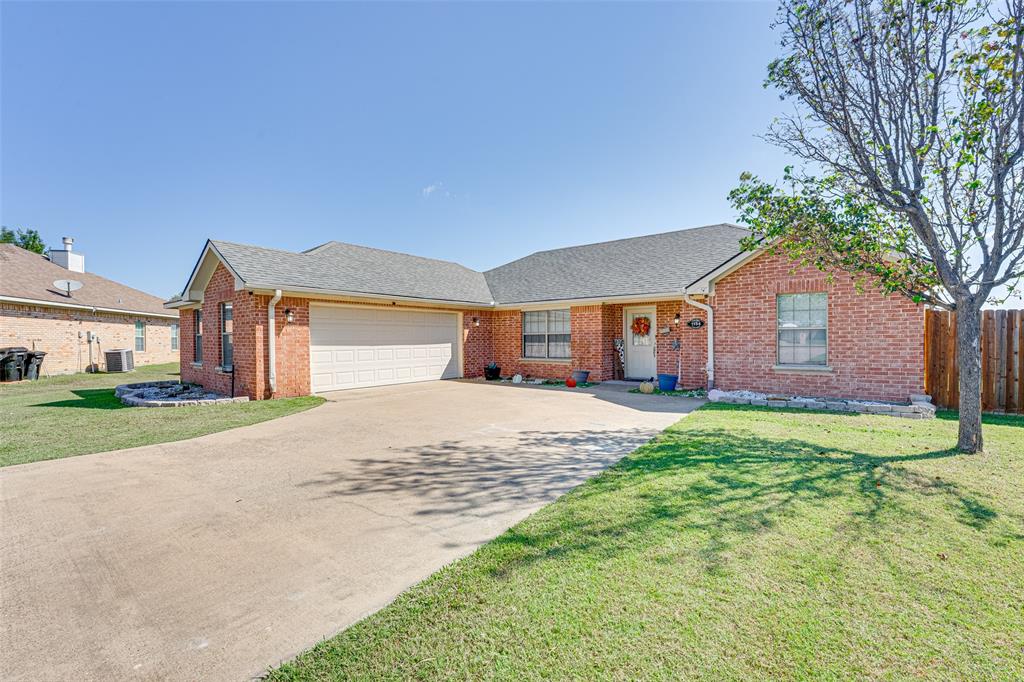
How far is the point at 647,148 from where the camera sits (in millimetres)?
13547

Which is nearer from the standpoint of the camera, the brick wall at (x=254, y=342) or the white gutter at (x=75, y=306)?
the brick wall at (x=254, y=342)

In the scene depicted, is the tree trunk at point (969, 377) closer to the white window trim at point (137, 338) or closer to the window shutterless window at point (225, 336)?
the window shutterless window at point (225, 336)

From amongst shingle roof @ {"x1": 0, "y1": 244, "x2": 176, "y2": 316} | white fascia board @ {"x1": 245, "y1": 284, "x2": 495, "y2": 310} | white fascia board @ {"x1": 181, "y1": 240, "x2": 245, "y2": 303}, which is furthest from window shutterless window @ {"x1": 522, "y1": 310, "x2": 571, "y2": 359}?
shingle roof @ {"x1": 0, "y1": 244, "x2": 176, "y2": 316}

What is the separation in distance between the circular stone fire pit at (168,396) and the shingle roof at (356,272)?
327 centimetres

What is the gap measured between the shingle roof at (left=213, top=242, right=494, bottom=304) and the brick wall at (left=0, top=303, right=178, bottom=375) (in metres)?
13.0

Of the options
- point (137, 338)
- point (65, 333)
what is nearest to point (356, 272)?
point (65, 333)

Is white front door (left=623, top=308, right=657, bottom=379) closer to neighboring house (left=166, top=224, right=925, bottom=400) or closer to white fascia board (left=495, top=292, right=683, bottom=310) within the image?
neighboring house (left=166, top=224, right=925, bottom=400)

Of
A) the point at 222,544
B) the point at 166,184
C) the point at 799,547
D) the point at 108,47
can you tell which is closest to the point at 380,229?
the point at 166,184

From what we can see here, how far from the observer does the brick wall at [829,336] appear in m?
9.55

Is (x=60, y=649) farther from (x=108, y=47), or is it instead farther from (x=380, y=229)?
(x=380, y=229)

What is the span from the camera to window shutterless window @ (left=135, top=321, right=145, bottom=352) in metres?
23.5

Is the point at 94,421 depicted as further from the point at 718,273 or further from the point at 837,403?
the point at 837,403

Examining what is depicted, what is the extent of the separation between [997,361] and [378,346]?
14.8 m

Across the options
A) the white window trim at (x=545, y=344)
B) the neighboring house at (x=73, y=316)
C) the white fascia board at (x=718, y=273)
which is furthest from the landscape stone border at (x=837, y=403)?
the neighboring house at (x=73, y=316)
